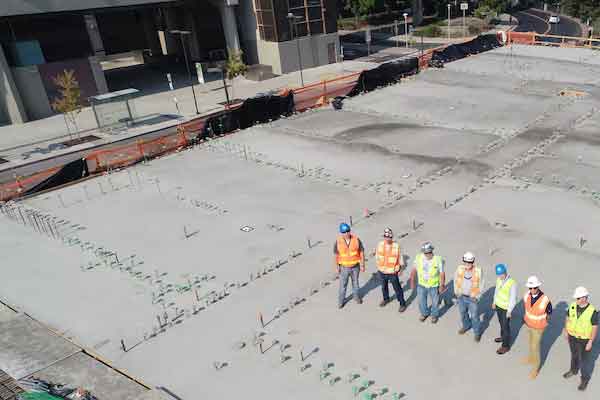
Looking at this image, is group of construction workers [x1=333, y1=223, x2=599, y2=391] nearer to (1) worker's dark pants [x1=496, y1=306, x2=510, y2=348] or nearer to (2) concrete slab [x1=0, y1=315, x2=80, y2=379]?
(1) worker's dark pants [x1=496, y1=306, x2=510, y2=348]

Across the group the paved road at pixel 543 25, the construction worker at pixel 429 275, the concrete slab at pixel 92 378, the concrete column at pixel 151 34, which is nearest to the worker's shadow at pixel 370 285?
the construction worker at pixel 429 275

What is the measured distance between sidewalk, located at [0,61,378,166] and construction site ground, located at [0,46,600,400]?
11.3 m

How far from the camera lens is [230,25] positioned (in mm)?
41188

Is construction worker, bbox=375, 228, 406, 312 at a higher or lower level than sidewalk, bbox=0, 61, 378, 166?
higher

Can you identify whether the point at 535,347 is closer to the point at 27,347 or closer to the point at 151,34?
the point at 27,347

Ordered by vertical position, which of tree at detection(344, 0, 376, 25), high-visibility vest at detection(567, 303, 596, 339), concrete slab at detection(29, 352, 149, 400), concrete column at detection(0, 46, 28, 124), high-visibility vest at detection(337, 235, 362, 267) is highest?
tree at detection(344, 0, 376, 25)

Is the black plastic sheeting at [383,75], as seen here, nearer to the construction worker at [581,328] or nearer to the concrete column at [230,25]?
the concrete column at [230,25]

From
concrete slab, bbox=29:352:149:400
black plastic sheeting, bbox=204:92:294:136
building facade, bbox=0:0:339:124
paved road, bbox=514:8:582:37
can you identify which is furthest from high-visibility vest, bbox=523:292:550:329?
paved road, bbox=514:8:582:37

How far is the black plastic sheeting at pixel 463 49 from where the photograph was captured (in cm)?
3225

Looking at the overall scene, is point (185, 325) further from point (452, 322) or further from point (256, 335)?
point (452, 322)

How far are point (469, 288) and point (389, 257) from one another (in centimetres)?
160

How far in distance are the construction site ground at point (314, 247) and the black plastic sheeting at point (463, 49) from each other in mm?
10120

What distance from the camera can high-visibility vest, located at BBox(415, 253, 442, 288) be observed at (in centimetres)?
904

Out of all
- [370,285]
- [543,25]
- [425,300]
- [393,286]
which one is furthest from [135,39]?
[425,300]
